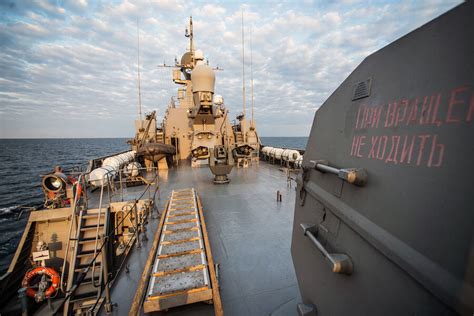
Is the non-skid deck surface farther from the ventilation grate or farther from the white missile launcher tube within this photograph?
the white missile launcher tube

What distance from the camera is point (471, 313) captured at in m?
0.79

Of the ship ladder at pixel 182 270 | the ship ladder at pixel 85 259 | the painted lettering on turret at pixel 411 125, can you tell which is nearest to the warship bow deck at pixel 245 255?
the ship ladder at pixel 182 270

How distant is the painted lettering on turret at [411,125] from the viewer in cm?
93

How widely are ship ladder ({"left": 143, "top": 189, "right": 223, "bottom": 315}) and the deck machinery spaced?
5.28 feet

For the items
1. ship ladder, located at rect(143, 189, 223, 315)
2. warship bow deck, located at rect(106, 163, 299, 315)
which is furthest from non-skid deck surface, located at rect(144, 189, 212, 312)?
warship bow deck, located at rect(106, 163, 299, 315)

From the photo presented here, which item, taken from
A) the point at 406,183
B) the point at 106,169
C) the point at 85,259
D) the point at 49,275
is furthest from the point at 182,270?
the point at 106,169

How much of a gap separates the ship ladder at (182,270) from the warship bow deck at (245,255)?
345mm

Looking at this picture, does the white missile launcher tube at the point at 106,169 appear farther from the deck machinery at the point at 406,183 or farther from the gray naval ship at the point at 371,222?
the deck machinery at the point at 406,183

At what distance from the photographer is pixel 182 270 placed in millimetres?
3207

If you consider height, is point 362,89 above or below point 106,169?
above

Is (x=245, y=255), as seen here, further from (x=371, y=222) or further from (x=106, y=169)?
(x=106, y=169)

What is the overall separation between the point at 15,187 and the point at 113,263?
25.3 metres

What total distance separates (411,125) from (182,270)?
3.24 meters

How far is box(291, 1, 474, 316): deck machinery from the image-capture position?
0.88 metres
